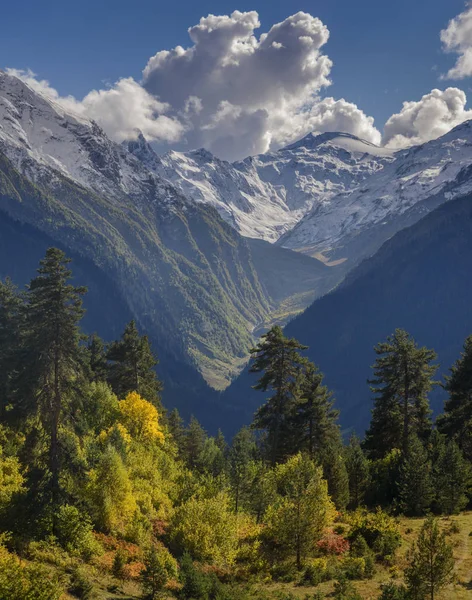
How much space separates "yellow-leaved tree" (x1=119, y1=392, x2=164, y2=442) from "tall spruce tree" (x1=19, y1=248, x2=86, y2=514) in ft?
56.5

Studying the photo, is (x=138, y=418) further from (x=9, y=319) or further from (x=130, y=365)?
(x=9, y=319)

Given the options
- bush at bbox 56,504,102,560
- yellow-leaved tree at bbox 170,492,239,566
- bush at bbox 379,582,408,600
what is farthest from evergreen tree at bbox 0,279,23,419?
bush at bbox 379,582,408,600

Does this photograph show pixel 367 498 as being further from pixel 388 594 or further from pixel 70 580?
pixel 70 580

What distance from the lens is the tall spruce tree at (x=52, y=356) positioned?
30.2 m

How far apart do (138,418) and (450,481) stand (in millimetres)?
29638

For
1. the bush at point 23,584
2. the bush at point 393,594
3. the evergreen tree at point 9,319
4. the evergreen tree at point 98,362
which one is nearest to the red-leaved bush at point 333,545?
the bush at point 393,594

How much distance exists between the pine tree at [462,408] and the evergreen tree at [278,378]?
16837 millimetres

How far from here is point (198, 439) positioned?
88688 mm

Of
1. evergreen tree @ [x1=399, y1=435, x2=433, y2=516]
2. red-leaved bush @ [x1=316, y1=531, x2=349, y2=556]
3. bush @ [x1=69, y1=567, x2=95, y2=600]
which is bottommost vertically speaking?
bush @ [x1=69, y1=567, x2=95, y2=600]

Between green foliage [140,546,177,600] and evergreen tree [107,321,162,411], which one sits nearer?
green foliage [140,546,177,600]

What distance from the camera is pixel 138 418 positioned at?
4903 centimetres

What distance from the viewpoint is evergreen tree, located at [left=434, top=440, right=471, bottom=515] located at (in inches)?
1403

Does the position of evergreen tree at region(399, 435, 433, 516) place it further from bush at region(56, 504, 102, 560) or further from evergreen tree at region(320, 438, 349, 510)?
bush at region(56, 504, 102, 560)

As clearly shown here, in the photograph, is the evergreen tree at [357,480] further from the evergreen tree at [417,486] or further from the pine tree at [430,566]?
the pine tree at [430,566]
